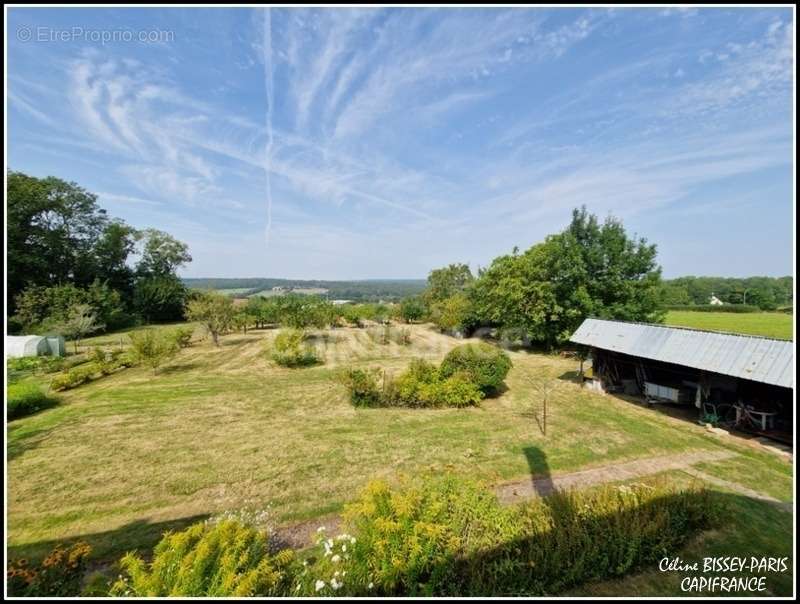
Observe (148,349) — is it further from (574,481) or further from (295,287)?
(295,287)

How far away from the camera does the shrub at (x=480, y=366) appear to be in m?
13.3

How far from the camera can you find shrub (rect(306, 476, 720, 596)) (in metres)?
4.11

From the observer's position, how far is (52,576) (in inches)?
167

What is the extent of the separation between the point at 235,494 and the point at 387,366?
1277 centimetres

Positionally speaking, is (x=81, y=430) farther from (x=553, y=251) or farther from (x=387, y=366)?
(x=553, y=251)

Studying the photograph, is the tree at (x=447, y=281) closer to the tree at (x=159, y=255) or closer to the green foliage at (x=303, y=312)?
the green foliage at (x=303, y=312)

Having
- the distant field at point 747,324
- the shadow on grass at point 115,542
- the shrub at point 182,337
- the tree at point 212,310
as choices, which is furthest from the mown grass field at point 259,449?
the distant field at point 747,324

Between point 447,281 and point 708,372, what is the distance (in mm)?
33419

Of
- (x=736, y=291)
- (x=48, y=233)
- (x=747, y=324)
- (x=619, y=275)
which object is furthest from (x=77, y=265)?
(x=736, y=291)

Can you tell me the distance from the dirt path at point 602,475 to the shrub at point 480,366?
5458 mm

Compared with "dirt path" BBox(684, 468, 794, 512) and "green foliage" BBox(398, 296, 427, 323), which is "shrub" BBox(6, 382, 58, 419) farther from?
"green foliage" BBox(398, 296, 427, 323)

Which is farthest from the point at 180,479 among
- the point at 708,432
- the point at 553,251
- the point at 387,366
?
the point at 553,251

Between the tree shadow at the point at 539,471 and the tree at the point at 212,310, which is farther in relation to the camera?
the tree at the point at 212,310

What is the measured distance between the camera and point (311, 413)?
11.9m
